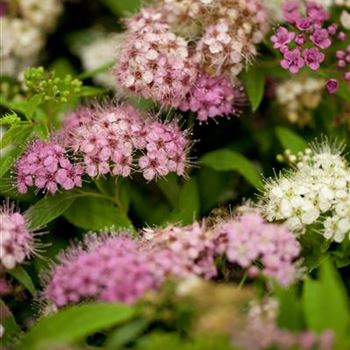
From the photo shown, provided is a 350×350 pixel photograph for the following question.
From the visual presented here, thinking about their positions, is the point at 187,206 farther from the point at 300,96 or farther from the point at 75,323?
the point at 75,323

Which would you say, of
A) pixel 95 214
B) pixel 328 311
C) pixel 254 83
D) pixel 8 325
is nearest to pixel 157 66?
pixel 254 83

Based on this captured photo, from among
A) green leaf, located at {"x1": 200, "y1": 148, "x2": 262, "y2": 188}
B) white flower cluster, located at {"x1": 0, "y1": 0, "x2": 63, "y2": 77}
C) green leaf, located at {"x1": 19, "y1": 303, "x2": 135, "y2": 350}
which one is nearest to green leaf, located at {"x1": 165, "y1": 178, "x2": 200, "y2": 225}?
green leaf, located at {"x1": 200, "y1": 148, "x2": 262, "y2": 188}

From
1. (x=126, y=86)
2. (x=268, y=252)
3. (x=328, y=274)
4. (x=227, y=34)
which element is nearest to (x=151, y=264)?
(x=268, y=252)

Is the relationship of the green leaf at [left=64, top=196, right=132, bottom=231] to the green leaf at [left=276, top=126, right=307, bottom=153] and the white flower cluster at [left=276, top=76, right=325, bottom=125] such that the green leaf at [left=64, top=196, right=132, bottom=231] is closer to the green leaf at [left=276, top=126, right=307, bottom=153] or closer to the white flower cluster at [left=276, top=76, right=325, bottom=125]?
the green leaf at [left=276, top=126, right=307, bottom=153]

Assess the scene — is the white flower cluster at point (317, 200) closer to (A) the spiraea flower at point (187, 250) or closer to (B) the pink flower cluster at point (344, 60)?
(A) the spiraea flower at point (187, 250)

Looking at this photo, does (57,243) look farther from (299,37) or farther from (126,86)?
(299,37)

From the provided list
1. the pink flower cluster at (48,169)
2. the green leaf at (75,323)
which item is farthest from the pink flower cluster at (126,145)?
the green leaf at (75,323)
